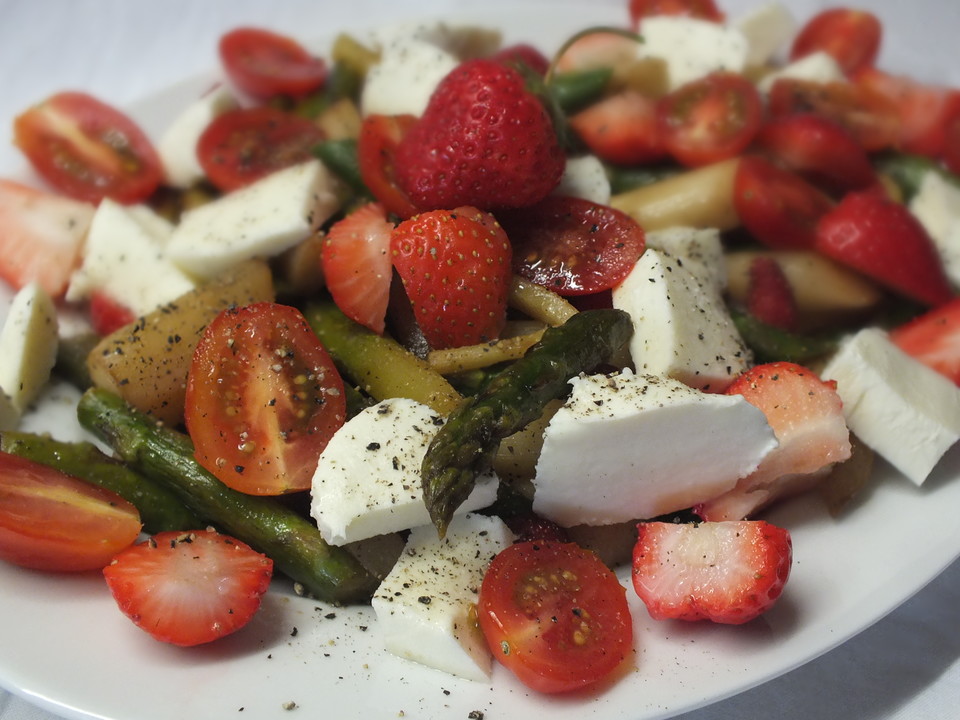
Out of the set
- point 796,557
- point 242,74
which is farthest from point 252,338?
point 242,74

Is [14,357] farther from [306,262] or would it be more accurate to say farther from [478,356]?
[478,356]

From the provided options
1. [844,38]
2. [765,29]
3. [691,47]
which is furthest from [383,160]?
[844,38]

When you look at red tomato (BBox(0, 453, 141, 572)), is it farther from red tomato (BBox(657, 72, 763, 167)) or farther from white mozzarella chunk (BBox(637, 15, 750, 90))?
white mozzarella chunk (BBox(637, 15, 750, 90))

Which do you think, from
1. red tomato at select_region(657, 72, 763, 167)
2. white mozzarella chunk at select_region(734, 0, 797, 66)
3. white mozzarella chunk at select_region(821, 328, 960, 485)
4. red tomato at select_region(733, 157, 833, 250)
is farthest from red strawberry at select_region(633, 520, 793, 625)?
white mozzarella chunk at select_region(734, 0, 797, 66)

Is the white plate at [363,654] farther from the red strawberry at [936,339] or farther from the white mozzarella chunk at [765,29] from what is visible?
the white mozzarella chunk at [765,29]

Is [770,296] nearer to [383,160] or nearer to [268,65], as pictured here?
[383,160]
